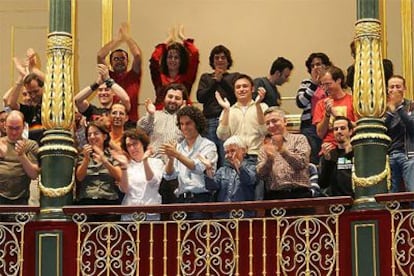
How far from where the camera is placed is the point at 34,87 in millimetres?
19859

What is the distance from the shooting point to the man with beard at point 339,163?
18266mm

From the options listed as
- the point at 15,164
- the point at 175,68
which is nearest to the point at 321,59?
the point at 175,68

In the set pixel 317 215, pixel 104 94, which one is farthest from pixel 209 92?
pixel 317 215

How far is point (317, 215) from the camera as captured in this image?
18047 mm

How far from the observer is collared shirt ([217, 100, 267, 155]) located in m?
19.2

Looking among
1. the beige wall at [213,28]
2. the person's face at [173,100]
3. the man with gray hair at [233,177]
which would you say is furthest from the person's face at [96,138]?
the beige wall at [213,28]

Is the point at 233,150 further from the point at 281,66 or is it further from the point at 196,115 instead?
the point at 281,66

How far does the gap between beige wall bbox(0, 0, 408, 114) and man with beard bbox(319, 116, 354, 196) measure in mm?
3931

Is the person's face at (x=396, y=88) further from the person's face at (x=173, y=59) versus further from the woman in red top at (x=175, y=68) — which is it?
the person's face at (x=173, y=59)

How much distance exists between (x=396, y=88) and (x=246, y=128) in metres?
1.93

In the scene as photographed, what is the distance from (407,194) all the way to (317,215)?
1157mm

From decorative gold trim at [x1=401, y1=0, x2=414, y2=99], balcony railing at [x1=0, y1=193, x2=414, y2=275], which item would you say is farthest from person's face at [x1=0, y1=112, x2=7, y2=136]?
decorative gold trim at [x1=401, y1=0, x2=414, y2=99]

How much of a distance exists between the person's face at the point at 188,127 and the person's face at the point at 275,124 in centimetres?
91

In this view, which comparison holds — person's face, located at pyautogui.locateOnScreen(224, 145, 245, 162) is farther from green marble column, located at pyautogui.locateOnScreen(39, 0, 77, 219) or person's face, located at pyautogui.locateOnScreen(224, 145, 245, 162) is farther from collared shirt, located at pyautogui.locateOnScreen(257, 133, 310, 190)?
green marble column, located at pyautogui.locateOnScreen(39, 0, 77, 219)
